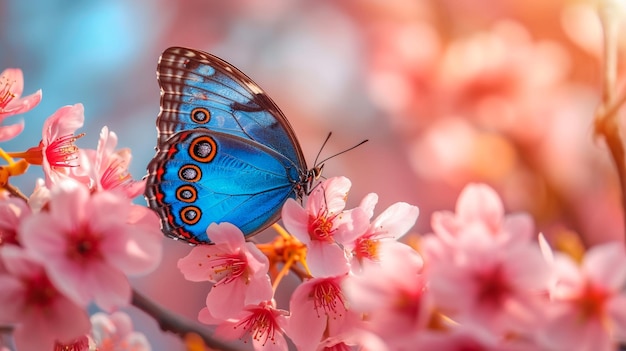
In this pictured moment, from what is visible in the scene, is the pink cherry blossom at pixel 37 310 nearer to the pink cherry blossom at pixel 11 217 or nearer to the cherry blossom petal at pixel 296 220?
the pink cherry blossom at pixel 11 217

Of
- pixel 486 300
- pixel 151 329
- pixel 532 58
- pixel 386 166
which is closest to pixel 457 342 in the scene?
pixel 486 300

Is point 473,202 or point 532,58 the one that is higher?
point 532,58

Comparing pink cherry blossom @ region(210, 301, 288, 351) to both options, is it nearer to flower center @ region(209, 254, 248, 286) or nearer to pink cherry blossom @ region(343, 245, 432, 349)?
flower center @ region(209, 254, 248, 286)

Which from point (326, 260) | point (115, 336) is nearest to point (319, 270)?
point (326, 260)

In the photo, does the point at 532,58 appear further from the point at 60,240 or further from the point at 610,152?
the point at 60,240

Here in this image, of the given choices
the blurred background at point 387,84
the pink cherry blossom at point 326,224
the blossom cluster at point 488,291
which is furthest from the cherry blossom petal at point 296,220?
the blurred background at point 387,84

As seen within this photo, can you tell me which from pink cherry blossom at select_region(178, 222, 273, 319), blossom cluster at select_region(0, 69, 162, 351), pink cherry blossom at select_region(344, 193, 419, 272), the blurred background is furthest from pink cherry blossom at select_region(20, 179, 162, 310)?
the blurred background
